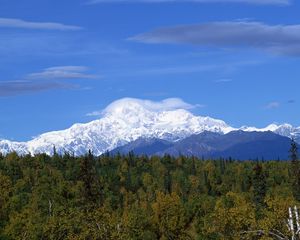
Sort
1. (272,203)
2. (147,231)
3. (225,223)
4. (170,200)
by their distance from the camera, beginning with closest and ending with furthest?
(272,203) → (225,223) → (147,231) → (170,200)

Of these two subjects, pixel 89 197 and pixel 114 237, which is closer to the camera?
pixel 114 237

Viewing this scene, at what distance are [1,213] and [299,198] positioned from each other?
294ft

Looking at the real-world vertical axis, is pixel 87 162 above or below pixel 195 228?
above

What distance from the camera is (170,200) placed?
194000mm

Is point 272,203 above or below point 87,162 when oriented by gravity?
below

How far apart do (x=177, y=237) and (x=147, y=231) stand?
28.5ft

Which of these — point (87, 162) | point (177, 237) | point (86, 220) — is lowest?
point (177, 237)

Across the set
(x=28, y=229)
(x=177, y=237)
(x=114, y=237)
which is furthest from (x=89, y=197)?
(x=114, y=237)

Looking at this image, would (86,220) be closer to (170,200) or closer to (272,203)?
(272,203)

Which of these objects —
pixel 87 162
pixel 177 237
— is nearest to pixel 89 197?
pixel 87 162

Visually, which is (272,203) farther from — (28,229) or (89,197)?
(89,197)

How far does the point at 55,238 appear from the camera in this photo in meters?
91.5

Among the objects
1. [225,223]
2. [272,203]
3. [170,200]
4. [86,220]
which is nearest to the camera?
[272,203]

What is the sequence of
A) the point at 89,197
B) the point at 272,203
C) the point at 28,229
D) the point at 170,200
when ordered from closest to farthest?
1. the point at 272,203
2. the point at 28,229
3. the point at 89,197
4. the point at 170,200
